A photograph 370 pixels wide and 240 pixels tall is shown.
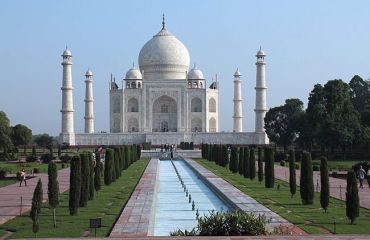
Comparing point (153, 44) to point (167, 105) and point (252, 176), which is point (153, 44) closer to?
point (167, 105)

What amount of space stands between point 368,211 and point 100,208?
4.33 meters

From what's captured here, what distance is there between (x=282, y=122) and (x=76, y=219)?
102 ft

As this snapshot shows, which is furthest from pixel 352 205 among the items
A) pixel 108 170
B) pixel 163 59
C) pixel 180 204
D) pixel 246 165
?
pixel 163 59

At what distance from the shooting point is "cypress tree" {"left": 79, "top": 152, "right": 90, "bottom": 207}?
1098cm

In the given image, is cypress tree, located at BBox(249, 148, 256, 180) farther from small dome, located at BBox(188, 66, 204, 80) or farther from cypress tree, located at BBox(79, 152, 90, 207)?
small dome, located at BBox(188, 66, 204, 80)

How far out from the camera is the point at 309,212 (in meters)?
10.3

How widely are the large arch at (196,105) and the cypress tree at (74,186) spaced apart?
117 feet

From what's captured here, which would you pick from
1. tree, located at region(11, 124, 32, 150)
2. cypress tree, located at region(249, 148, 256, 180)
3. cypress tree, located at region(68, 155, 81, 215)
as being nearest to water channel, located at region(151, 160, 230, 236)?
cypress tree, located at region(68, 155, 81, 215)

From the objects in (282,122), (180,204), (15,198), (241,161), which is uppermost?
(282,122)

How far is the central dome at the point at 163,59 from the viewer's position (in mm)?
47219

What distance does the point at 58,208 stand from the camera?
10.9 meters

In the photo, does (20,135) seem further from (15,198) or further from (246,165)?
(15,198)

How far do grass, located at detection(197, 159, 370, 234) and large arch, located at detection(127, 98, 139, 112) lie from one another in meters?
31.7

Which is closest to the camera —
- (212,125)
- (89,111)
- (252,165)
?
(252,165)
